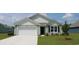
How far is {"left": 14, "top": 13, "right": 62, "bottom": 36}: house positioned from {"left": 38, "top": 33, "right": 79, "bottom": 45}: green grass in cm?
20

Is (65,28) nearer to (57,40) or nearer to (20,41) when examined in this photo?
(57,40)

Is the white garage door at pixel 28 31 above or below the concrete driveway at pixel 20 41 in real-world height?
above

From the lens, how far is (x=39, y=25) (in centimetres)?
779

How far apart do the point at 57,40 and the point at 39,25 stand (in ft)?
3.05

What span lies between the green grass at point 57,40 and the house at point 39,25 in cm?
20

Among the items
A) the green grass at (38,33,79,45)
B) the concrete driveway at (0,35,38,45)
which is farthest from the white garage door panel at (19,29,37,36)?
the green grass at (38,33,79,45)

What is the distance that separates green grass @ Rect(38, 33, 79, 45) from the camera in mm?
7594

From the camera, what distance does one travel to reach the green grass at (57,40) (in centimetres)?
759

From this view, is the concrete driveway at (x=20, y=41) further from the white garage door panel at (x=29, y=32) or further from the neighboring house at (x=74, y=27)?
the neighboring house at (x=74, y=27)

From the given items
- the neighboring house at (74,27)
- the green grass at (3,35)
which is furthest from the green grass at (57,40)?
the green grass at (3,35)

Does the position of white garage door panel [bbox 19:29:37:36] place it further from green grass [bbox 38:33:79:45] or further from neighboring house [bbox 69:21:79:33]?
neighboring house [bbox 69:21:79:33]
